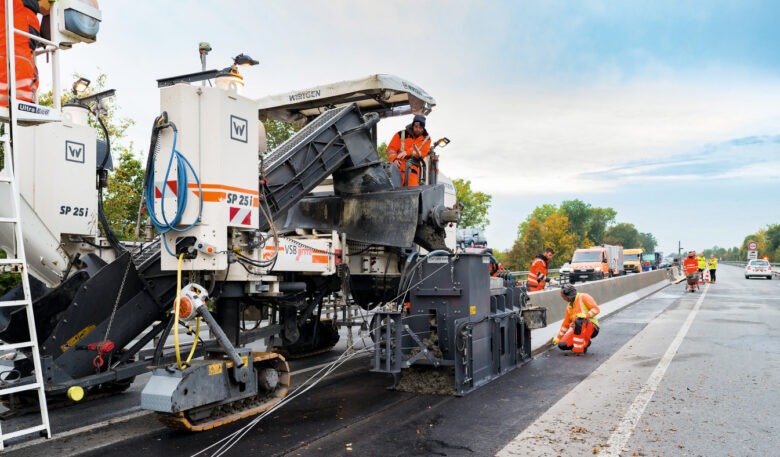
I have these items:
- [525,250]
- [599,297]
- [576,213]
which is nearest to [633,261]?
[525,250]

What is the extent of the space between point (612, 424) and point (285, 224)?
16.2 ft

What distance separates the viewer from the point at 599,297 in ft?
62.1

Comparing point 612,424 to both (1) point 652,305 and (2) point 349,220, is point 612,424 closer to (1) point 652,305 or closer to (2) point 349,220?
(2) point 349,220

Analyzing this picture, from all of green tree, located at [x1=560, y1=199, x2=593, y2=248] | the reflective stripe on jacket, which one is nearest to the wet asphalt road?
the reflective stripe on jacket

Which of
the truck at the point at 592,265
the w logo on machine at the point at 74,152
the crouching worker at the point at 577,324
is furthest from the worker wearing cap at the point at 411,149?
the truck at the point at 592,265

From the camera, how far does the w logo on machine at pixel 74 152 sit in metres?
7.27

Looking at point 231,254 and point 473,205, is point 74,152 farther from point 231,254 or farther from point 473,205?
point 473,205

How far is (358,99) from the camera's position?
9070 mm

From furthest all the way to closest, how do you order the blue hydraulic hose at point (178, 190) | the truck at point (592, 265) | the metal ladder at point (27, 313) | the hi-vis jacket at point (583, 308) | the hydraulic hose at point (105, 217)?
the truck at point (592, 265)
the hi-vis jacket at point (583, 308)
the hydraulic hose at point (105, 217)
the blue hydraulic hose at point (178, 190)
the metal ladder at point (27, 313)

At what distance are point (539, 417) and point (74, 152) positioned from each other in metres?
6.01

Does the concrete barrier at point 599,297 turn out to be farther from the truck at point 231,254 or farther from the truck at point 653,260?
the truck at point 653,260

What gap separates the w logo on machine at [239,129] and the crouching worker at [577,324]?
21.9 ft

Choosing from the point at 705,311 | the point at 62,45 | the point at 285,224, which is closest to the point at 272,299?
the point at 285,224

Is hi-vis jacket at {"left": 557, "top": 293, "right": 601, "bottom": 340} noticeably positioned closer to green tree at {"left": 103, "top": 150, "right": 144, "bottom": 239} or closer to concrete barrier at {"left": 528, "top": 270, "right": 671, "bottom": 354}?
concrete barrier at {"left": 528, "top": 270, "right": 671, "bottom": 354}
